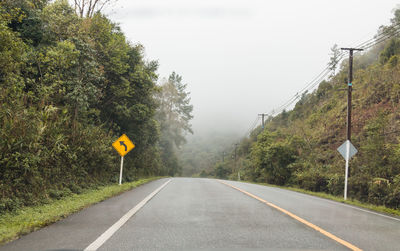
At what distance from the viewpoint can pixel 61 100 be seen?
1449 cm

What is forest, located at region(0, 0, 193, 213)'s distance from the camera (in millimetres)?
8602

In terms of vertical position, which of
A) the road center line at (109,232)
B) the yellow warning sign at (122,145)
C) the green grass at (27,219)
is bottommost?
the green grass at (27,219)

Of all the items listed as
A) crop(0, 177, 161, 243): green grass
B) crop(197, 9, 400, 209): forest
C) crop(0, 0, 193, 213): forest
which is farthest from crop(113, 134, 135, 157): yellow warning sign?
crop(197, 9, 400, 209): forest

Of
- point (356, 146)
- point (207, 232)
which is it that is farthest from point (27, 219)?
point (356, 146)

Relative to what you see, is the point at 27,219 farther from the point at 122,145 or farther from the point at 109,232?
the point at 122,145

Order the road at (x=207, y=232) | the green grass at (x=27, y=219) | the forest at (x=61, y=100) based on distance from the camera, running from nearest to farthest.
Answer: the road at (x=207, y=232) < the green grass at (x=27, y=219) < the forest at (x=61, y=100)

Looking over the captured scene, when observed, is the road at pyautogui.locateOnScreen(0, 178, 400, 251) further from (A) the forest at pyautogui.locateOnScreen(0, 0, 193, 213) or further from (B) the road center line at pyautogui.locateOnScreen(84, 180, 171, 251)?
(A) the forest at pyautogui.locateOnScreen(0, 0, 193, 213)

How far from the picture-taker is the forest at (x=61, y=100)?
28.2 ft

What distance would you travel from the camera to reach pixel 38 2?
50.5 feet

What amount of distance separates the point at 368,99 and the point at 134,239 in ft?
89.3

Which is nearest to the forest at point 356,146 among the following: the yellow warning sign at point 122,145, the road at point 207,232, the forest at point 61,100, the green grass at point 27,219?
the road at point 207,232

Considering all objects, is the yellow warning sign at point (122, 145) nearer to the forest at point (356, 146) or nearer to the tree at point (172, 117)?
the forest at point (356, 146)

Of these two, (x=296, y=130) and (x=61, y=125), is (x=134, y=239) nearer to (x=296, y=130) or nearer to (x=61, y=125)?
(x=61, y=125)

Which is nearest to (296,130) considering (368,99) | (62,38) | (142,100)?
(368,99)
